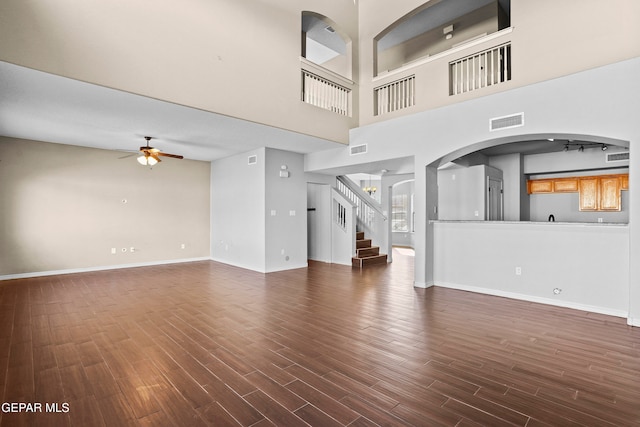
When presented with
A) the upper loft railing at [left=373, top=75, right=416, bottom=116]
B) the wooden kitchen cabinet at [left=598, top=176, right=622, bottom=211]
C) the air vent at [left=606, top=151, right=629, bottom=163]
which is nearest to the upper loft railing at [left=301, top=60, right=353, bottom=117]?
the upper loft railing at [left=373, top=75, right=416, bottom=116]

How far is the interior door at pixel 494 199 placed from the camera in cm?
713

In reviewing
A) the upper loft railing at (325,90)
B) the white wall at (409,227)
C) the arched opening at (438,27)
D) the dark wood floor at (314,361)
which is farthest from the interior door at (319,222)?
the white wall at (409,227)

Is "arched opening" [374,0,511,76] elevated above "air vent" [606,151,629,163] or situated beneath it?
elevated above

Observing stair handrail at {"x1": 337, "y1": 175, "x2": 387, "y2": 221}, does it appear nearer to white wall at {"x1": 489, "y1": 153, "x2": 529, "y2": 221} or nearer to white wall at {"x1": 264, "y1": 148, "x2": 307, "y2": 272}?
white wall at {"x1": 264, "y1": 148, "x2": 307, "y2": 272}

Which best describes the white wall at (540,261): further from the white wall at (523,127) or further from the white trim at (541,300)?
the white wall at (523,127)

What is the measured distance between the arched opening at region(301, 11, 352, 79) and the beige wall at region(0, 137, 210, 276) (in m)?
4.52

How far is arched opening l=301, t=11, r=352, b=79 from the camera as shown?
656 cm

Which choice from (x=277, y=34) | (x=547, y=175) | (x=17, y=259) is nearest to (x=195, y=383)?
(x=277, y=34)

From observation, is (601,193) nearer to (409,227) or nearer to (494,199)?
(494,199)

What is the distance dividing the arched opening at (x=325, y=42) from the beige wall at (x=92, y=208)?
178 inches

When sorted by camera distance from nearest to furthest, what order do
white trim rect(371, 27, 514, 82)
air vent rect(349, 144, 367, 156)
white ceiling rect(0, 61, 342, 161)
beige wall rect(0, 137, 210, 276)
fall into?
1. white ceiling rect(0, 61, 342, 161)
2. white trim rect(371, 27, 514, 82)
3. beige wall rect(0, 137, 210, 276)
4. air vent rect(349, 144, 367, 156)

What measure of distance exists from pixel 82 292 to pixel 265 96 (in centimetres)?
456

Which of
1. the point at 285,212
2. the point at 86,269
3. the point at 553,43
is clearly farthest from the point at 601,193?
the point at 86,269

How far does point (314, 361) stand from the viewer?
276 cm
